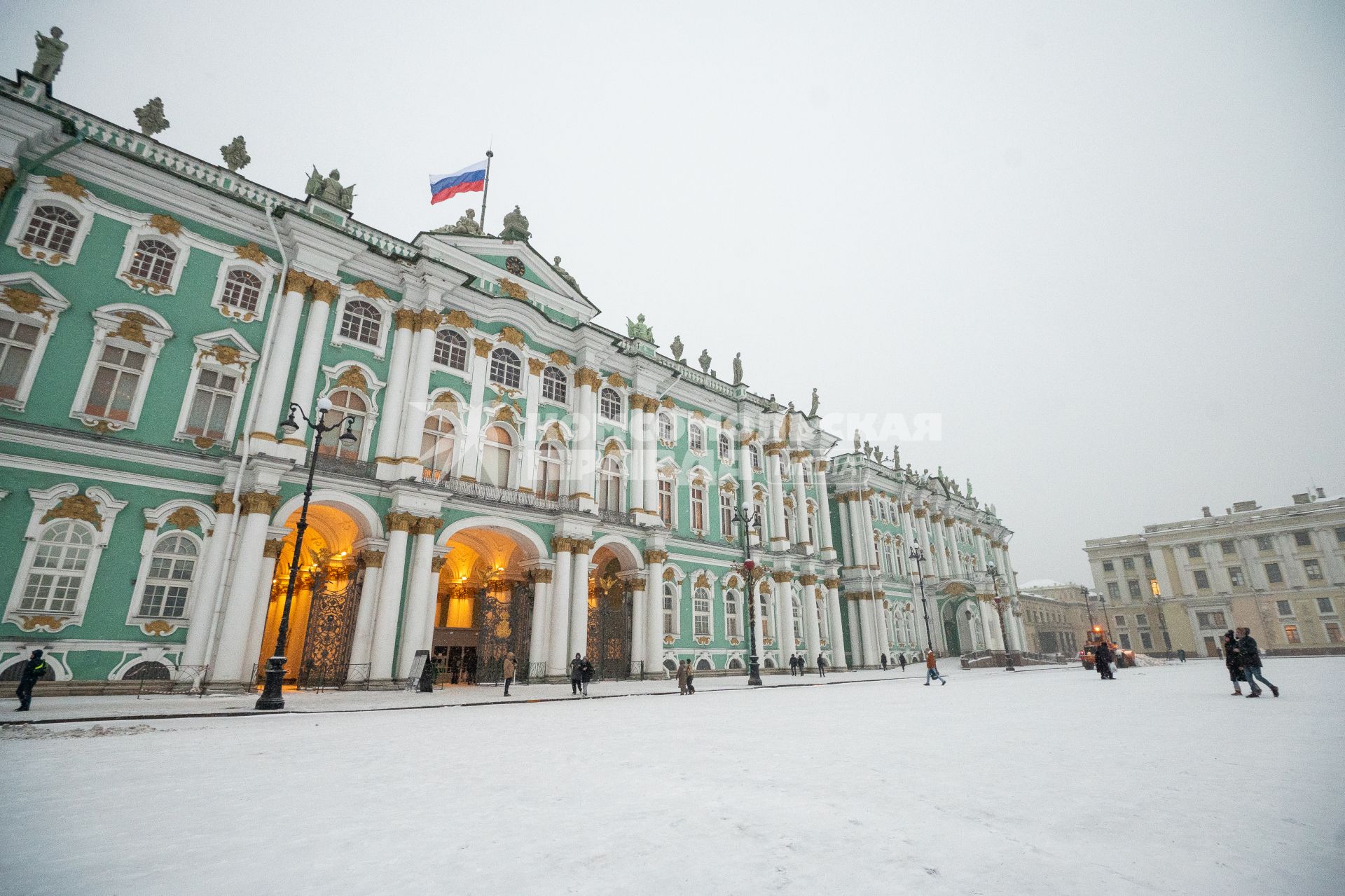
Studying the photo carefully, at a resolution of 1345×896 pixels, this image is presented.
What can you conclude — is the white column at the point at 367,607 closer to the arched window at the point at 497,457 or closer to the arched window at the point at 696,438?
the arched window at the point at 497,457

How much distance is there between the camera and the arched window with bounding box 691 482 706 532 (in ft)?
108

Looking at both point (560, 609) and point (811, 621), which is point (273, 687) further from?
point (811, 621)

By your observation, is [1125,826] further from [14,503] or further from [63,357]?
[63,357]

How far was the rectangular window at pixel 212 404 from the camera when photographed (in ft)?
60.7

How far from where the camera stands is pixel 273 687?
13461mm

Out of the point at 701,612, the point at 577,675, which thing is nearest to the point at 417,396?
the point at 577,675

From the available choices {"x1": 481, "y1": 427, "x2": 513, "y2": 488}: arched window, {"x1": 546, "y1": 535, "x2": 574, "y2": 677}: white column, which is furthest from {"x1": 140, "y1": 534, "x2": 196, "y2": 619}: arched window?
{"x1": 546, "y1": 535, "x2": 574, "y2": 677}: white column

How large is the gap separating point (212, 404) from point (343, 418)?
11.9ft

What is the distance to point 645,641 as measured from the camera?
2816cm

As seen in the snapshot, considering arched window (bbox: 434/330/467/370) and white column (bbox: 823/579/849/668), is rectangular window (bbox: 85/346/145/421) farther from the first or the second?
white column (bbox: 823/579/849/668)

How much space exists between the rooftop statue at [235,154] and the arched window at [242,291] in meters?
3.72

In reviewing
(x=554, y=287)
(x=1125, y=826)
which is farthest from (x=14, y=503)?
(x=1125, y=826)

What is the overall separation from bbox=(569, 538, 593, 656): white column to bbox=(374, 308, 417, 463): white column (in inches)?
317

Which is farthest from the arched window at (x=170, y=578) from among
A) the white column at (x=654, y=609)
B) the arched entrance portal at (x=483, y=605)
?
the white column at (x=654, y=609)
